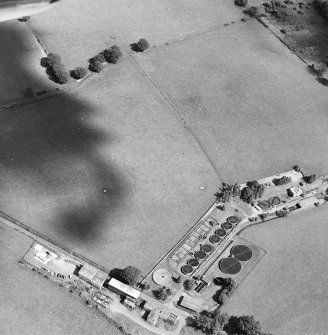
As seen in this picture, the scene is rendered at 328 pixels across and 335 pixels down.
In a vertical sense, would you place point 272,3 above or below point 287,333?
above

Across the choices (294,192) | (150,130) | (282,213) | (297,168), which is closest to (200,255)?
(282,213)

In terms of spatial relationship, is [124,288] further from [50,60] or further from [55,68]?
[50,60]

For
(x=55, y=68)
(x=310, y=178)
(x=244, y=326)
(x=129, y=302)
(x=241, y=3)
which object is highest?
(x=241, y=3)

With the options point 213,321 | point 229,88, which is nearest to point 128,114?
point 229,88

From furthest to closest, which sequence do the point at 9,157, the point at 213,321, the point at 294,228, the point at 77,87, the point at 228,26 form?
1. the point at 228,26
2. the point at 77,87
3. the point at 9,157
4. the point at 294,228
5. the point at 213,321

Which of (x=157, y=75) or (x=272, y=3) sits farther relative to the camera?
(x=272, y=3)

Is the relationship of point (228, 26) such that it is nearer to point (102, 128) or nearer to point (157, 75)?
point (157, 75)

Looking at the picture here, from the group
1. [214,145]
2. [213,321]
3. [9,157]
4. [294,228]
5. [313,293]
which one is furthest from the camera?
[214,145]
